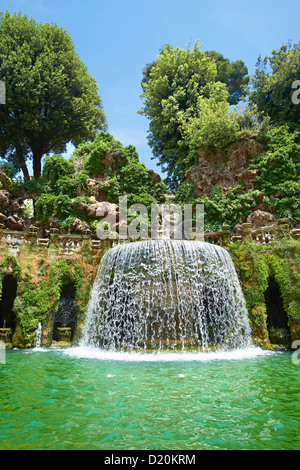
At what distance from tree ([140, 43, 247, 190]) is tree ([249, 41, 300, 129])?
99.7 inches

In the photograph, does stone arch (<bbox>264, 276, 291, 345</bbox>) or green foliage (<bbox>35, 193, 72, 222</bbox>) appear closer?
stone arch (<bbox>264, 276, 291, 345</bbox>)

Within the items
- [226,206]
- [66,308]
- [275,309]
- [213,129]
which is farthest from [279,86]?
[66,308]

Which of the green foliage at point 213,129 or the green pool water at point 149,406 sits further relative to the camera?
the green foliage at point 213,129

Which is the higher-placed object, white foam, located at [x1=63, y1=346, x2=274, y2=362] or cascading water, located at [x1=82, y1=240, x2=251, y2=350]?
cascading water, located at [x1=82, y1=240, x2=251, y2=350]

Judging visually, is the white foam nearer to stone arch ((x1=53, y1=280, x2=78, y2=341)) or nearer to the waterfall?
the waterfall

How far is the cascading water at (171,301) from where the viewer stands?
9125mm

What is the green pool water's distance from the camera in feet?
9.64

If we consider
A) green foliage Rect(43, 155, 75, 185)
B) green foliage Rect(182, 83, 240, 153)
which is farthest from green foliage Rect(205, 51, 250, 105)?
green foliage Rect(43, 155, 75, 185)

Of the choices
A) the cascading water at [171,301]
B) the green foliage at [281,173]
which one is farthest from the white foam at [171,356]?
the green foliage at [281,173]

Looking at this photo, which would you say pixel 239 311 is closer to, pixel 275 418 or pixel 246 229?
pixel 246 229

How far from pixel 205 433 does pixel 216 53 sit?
126ft

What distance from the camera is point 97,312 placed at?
10.4 metres

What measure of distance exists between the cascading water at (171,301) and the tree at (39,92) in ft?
58.3

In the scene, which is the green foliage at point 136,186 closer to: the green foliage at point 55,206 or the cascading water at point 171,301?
the green foliage at point 55,206
